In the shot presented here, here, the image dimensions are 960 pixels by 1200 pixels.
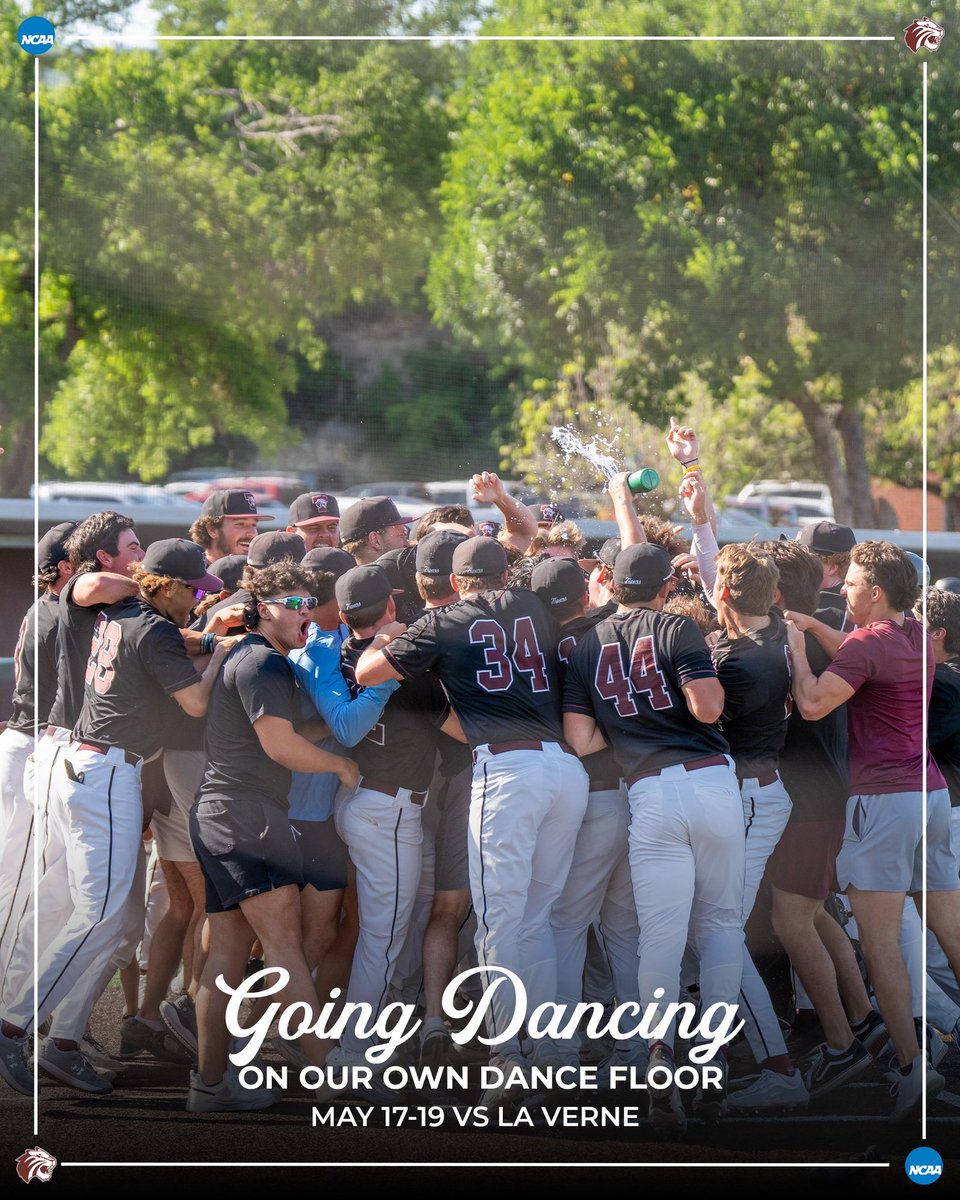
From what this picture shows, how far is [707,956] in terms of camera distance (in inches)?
122

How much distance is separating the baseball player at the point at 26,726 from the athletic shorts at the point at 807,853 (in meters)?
1.97

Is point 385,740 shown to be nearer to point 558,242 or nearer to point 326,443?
point 326,443

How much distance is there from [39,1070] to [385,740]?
1105 millimetres

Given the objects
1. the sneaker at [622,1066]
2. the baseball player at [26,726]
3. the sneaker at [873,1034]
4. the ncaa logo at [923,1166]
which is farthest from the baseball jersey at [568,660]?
the baseball player at [26,726]

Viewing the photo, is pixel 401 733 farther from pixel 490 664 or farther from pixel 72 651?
pixel 72 651

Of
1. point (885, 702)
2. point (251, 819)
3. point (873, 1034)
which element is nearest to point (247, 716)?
point (251, 819)

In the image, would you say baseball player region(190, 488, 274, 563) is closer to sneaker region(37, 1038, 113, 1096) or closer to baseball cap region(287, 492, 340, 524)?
baseball cap region(287, 492, 340, 524)

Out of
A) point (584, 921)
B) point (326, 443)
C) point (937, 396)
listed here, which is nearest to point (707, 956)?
point (584, 921)

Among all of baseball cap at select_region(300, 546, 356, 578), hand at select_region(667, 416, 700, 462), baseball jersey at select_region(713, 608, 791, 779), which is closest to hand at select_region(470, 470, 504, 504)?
baseball cap at select_region(300, 546, 356, 578)

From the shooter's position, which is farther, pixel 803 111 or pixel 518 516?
pixel 803 111

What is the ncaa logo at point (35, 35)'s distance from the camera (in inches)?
115

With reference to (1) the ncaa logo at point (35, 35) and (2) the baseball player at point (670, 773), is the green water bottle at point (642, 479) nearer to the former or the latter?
(2) the baseball player at point (670, 773)

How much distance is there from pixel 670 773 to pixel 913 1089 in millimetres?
883

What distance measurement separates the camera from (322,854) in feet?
10.9
